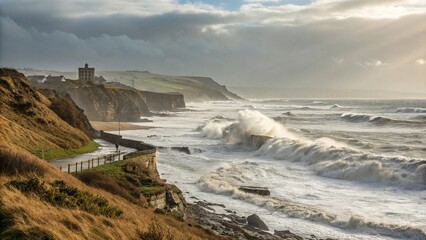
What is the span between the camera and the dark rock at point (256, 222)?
22033mm

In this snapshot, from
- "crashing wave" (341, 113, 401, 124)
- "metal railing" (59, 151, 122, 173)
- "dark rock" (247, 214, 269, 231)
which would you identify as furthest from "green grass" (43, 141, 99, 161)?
"crashing wave" (341, 113, 401, 124)

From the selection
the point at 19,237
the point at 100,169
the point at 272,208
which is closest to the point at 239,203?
the point at 272,208

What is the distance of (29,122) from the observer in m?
36.8

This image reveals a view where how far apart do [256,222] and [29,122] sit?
22938 mm

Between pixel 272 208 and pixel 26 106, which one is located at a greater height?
pixel 26 106

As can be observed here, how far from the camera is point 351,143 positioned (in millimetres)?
53688

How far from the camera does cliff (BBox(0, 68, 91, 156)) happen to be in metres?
31.9

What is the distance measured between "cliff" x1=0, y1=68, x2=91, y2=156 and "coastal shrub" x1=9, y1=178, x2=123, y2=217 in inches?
689

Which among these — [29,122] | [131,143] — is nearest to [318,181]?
[131,143]

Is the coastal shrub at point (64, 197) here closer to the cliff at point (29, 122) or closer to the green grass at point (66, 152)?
the green grass at point (66, 152)

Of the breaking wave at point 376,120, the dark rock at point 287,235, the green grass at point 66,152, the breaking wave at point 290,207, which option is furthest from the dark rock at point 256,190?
the breaking wave at point 376,120

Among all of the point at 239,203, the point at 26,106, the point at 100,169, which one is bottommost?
the point at 239,203

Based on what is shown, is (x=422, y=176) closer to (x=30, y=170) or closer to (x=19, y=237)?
(x=30, y=170)

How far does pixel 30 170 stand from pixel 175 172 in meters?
21.0
